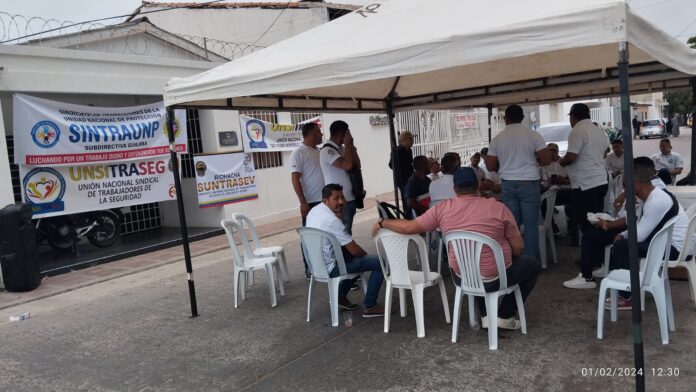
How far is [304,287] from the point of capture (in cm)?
581

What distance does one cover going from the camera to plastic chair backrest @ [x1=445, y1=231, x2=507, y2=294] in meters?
3.56

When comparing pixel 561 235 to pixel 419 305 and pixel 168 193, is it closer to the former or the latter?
pixel 419 305

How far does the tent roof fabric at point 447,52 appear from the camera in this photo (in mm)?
2949

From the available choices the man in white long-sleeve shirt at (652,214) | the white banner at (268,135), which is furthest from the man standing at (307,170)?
the white banner at (268,135)

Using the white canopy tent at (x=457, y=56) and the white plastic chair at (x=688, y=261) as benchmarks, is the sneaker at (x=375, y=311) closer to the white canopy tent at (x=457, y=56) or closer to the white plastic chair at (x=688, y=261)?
the white canopy tent at (x=457, y=56)

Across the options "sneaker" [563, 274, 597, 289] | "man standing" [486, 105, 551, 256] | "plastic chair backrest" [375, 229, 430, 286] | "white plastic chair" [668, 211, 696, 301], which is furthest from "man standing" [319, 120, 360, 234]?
"white plastic chair" [668, 211, 696, 301]

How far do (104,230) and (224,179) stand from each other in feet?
7.19

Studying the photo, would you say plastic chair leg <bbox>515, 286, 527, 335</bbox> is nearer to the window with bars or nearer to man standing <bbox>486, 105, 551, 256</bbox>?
man standing <bbox>486, 105, 551, 256</bbox>

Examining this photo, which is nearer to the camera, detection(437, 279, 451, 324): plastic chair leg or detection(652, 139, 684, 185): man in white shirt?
detection(437, 279, 451, 324): plastic chair leg

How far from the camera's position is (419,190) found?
19.8 ft

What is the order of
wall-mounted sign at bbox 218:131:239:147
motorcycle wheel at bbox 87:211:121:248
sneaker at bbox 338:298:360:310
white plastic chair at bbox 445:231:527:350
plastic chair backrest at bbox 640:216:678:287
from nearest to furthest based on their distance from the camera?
1. plastic chair backrest at bbox 640:216:678:287
2. white plastic chair at bbox 445:231:527:350
3. sneaker at bbox 338:298:360:310
4. motorcycle wheel at bbox 87:211:121:248
5. wall-mounted sign at bbox 218:131:239:147

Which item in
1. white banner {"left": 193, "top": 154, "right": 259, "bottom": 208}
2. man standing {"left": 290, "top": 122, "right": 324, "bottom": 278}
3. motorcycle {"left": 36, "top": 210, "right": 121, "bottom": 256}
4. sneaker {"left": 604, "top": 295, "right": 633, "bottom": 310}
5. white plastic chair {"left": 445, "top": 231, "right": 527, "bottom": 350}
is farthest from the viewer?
white banner {"left": 193, "top": 154, "right": 259, "bottom": 208}

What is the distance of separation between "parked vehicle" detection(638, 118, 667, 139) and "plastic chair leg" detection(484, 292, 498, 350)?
35133 millimetres

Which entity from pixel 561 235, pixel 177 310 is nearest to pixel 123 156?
pixel 177 310
